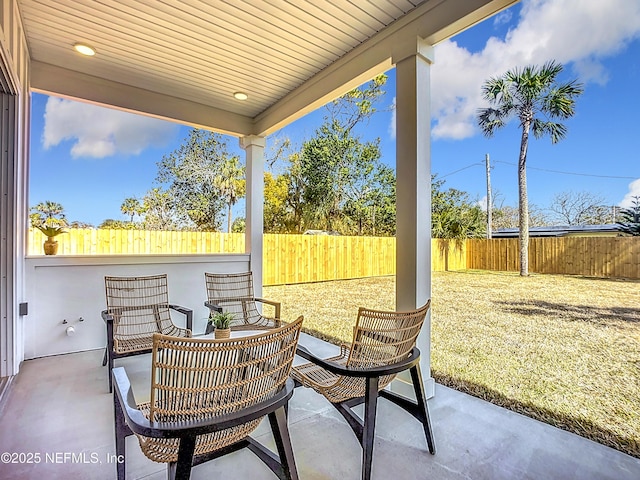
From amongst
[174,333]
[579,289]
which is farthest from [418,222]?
[579,289]

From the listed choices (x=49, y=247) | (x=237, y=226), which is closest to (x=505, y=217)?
(x=237, y=226)

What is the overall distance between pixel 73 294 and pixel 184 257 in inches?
48.2

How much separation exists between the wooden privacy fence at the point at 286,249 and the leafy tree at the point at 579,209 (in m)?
3.58

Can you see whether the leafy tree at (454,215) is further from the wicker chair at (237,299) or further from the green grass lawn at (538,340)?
the wicker chair at (237,299)

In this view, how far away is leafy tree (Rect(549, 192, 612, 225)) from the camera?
10170 mm

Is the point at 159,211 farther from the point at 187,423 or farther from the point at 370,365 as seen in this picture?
the point at 187,423

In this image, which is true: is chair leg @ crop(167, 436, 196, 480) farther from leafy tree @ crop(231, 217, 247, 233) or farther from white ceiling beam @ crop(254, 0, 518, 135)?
leafy tree @ crop(231, 217, 247, 233)

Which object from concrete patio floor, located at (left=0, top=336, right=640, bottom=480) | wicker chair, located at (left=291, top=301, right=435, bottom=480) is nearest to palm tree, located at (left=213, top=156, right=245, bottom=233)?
concrete patio floor, located at (left=0, top=336, right=640, bottom=480)

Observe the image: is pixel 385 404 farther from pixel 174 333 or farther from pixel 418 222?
pixel 174 333

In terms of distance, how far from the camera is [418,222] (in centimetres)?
255

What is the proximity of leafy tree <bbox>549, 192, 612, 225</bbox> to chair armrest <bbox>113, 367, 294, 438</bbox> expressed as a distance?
11630mm

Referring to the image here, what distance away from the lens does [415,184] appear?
254 cm

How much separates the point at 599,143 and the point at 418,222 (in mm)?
8331

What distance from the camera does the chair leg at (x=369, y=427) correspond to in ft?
5.21
